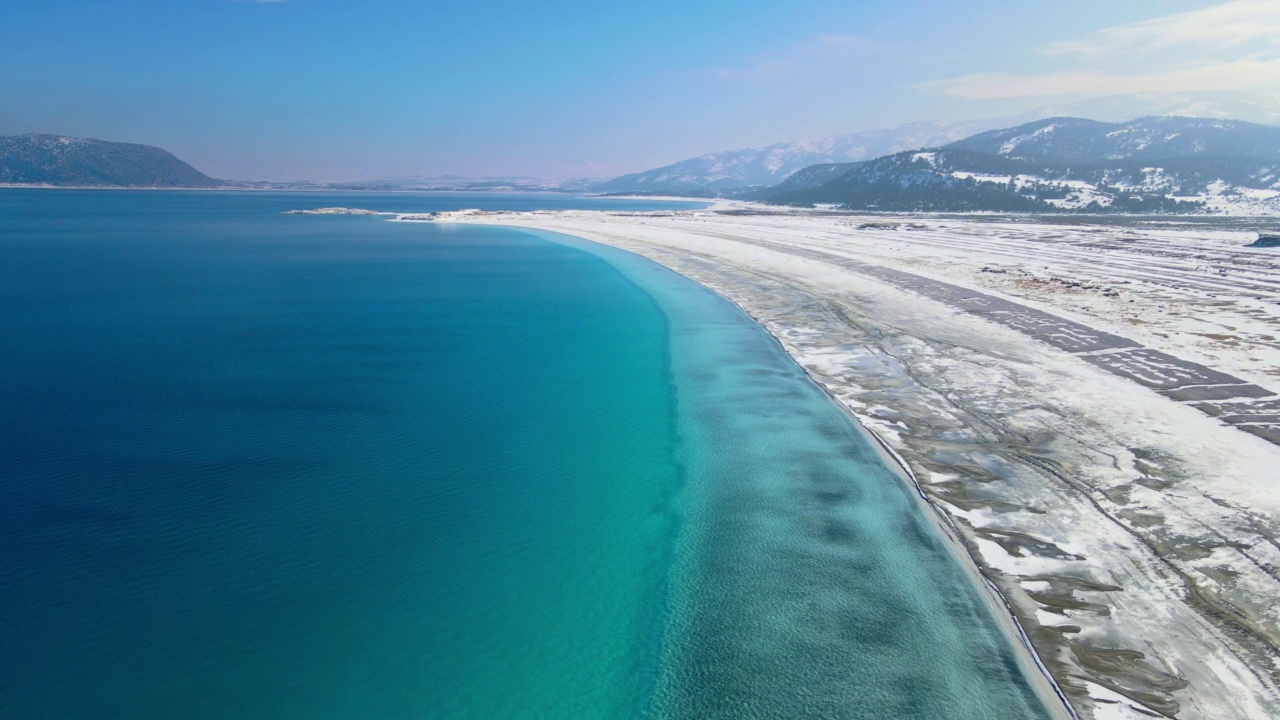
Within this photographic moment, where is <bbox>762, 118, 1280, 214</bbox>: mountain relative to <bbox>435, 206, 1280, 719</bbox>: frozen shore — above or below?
above

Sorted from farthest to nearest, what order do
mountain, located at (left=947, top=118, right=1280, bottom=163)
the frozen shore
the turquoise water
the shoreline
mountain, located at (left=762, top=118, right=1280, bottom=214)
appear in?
mountain, located at (left=947, top=118, right=1280, bottom=163) → mountain, located at (left=762, top=118, right=1280, bottom=214) → the frozen shore → the turquoise water → the shoreline

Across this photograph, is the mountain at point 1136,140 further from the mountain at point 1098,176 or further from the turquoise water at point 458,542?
the turquoise water at point 458,542

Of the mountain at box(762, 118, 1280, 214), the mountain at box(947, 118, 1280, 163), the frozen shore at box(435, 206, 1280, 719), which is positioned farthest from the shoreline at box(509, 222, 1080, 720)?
the mountain at box(947, 118, 1280, 163)

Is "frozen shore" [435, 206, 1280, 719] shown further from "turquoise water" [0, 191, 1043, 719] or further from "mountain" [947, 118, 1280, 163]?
"mountain" [947, 118, 1280, 163]

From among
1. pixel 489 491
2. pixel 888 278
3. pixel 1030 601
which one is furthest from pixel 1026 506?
pixel 888 278

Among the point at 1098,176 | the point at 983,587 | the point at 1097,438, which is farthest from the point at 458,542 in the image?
the point at 1098,176

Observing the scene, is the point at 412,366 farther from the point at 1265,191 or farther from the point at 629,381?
the point at 1265,191

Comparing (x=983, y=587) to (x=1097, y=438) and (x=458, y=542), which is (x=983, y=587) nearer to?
(x=1097, y=438)
